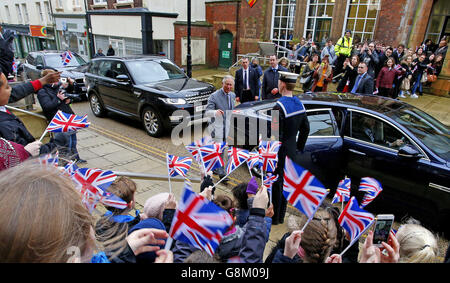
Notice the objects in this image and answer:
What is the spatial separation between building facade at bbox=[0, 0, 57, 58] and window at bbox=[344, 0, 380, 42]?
27.4 meters

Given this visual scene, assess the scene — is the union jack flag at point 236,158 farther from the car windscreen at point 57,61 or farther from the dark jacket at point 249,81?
the car windscreen at point 57,61

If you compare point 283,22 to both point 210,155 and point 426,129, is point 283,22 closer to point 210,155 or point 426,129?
point 426,129

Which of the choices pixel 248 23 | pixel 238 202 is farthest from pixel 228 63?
pixel 238 202

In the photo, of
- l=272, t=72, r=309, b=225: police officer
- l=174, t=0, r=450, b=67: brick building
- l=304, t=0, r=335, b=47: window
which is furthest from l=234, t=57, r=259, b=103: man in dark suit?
l=304, t=0, r=335, b=47: window

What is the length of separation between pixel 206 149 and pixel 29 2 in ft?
120

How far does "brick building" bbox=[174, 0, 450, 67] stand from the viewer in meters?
11.8

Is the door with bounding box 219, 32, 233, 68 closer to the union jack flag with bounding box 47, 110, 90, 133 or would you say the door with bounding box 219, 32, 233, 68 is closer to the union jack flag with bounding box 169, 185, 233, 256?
the union jack flag with bounding box 47, 110, 90, 133

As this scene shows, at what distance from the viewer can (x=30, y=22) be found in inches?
1205

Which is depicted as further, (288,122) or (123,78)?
(123,78)

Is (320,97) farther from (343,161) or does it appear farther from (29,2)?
(29,2)

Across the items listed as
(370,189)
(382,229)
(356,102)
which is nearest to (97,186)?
(382,229)

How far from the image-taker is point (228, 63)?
19359 millimetres

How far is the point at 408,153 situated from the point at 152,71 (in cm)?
702

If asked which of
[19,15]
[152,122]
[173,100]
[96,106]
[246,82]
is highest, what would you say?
[19,15]
